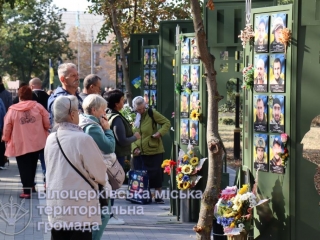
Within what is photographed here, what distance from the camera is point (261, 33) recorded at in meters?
8.54

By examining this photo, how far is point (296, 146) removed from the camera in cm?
812

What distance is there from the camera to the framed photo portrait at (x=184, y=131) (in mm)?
12008

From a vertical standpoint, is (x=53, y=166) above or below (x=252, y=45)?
below

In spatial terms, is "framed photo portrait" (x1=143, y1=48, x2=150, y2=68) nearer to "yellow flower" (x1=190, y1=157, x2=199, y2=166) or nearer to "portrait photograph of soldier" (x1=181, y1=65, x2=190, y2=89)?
"portrait photograph of soldier" (x1=181, y1=65, x2=190, y2=89)

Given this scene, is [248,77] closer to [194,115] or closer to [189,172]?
[194,115]

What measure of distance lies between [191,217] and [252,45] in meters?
3.81

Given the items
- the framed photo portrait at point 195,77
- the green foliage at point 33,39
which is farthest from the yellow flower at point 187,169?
the green foliage at point 33,39

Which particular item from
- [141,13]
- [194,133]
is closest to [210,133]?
[194,133]

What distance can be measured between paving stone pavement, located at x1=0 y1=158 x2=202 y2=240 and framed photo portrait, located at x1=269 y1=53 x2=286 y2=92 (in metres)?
2.95

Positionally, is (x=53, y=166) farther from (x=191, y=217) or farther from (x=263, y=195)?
(x=191, y=217)

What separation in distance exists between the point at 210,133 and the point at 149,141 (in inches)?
230

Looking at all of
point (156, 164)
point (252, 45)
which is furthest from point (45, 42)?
point (252, 45)

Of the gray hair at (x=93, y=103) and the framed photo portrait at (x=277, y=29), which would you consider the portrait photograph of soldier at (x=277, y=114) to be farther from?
the gray hair at (x=93, y=103)

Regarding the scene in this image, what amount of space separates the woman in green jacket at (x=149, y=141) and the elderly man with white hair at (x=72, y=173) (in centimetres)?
672
